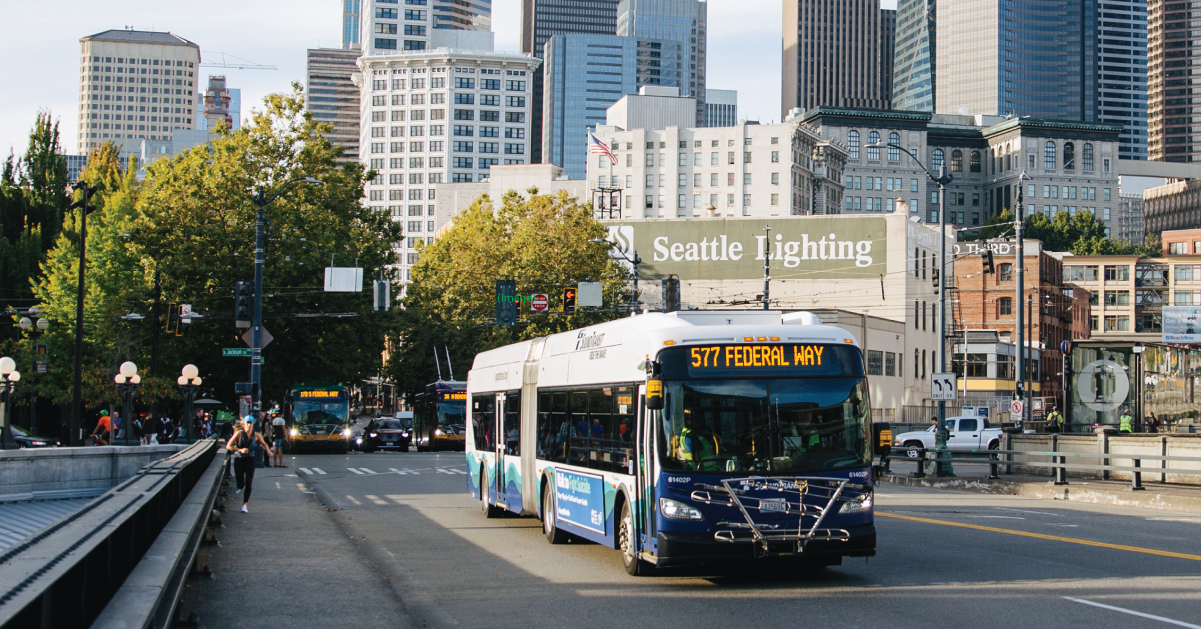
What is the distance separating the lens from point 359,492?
1065 inches

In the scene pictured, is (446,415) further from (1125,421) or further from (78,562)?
(78,562)

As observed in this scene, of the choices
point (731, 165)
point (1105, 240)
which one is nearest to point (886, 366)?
point (731, 165)

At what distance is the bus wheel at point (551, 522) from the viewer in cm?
1623

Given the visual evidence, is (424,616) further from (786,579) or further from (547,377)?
(547,377)

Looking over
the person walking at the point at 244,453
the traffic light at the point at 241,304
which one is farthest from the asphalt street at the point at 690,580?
the traffic light at the point at 241,304

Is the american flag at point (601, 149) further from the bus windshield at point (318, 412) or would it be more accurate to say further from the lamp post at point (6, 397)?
the lamp post at point (6, 397)

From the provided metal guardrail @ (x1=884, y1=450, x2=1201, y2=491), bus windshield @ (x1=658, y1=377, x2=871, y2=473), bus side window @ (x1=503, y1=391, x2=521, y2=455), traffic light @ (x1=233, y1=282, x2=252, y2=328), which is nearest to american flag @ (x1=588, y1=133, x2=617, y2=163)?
traffic light @ (x1=233, y1=282, x2=252, y2=328)

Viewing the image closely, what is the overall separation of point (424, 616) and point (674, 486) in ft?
8.76

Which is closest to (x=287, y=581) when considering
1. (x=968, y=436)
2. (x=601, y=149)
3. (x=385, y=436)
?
(x=968, y=436)

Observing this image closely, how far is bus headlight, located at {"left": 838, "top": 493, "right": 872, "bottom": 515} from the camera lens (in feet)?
40.1

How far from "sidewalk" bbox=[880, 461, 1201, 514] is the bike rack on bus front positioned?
44.8 ft

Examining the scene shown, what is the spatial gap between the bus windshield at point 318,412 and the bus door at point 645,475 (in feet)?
132

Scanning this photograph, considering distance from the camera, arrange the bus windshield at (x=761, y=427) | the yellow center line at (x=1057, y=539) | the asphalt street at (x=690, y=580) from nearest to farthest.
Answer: the asphalt street at (x=690, y=580) → the bus windshield at (x=761, y=427) → the yellow center line at (x=1057, y=539)

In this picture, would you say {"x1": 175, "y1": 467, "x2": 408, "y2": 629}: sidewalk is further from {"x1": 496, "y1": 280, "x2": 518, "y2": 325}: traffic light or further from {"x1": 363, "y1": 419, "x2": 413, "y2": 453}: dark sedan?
{"x1": 363, "y1": 419, "x2": 413, "y2": 453}: dark sedan
